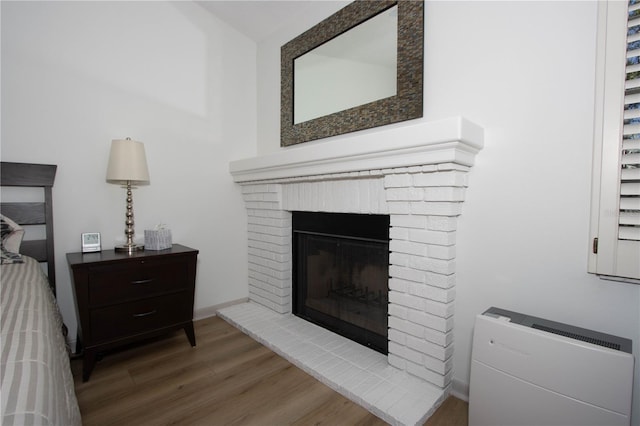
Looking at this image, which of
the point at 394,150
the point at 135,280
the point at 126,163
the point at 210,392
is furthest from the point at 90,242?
the point at 394,150

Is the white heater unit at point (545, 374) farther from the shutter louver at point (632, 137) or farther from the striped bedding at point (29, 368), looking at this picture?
the striped bedding at point (29, 368)

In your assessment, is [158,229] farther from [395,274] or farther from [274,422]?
[395,274]

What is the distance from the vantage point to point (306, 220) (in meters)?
2.37

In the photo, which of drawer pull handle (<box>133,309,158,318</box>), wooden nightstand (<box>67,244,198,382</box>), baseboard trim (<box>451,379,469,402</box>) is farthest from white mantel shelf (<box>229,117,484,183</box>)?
drawer pull handle (<box>133,309,158,318</box>)

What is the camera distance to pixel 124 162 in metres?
1.88

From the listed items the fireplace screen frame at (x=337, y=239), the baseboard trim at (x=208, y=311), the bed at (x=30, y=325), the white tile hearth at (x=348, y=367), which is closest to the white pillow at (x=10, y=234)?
the bed at (x=30, y=325)

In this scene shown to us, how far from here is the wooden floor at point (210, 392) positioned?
1.40 metres

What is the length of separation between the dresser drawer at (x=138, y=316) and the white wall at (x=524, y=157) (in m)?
1.69

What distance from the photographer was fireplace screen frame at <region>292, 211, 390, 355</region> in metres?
1.88

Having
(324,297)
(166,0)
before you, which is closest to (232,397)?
(324,297)

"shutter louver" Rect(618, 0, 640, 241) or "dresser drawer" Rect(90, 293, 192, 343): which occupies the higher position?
"shutter louver" Rect(618, 0, 640, 241)

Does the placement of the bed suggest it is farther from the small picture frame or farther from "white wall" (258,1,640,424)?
"white wall" (258,1,640,424)

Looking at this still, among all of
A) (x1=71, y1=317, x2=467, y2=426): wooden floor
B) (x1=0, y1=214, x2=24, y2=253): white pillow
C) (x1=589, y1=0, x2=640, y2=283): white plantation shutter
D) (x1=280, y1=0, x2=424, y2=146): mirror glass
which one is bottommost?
(x1=71, y1=317, x2=467, y2=426): wooden floor

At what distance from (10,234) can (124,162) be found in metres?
0.65
